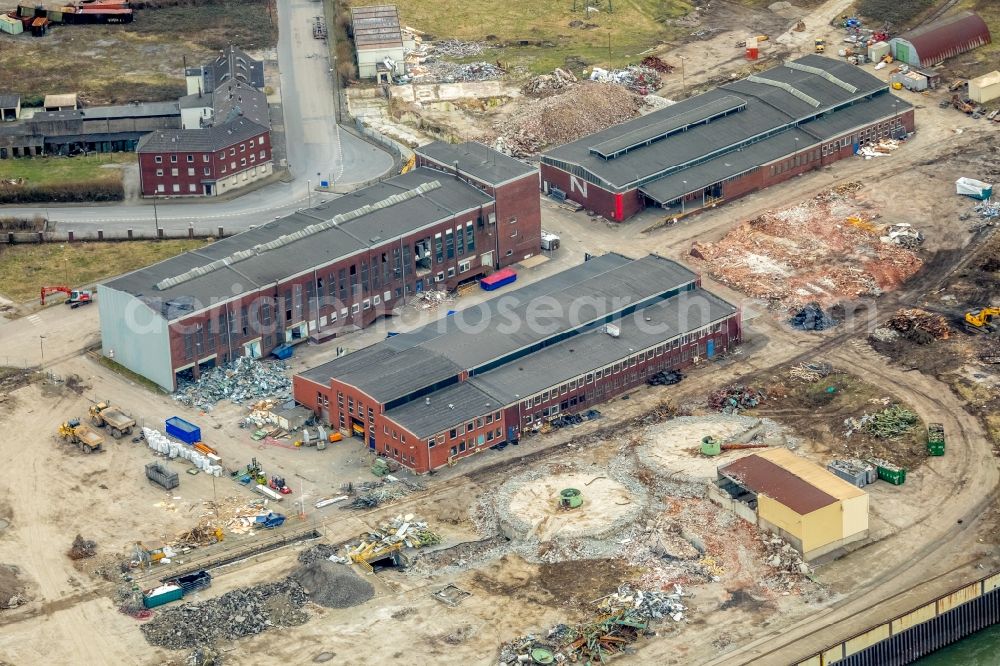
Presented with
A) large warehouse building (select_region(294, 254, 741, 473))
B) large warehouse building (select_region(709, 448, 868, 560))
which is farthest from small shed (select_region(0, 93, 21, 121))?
large warehouse building (select_region(709, 448, 868, 560))

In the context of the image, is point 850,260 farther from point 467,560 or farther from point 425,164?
point 467,560

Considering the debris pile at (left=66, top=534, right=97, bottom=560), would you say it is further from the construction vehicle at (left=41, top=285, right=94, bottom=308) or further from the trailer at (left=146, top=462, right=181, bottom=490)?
the construction vehicle at (left=41, top=285, right=94, bottom=308)

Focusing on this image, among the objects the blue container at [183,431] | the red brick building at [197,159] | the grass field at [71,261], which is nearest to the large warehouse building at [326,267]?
the blue container at [183,431]

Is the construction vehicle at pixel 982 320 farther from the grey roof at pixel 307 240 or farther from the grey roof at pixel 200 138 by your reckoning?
the grey roof at pixel 200 138

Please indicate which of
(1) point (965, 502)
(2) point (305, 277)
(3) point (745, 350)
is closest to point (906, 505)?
(1) point (965, 502)

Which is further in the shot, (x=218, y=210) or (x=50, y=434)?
(x=218, y=210)

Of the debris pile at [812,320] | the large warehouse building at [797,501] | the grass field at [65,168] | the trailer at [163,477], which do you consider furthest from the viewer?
the grass field at [65,168]

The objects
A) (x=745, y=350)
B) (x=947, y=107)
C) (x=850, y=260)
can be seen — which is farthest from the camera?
(x=947, y=107)
